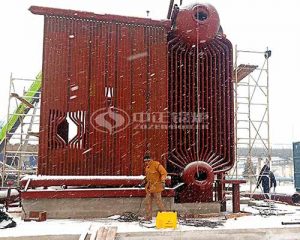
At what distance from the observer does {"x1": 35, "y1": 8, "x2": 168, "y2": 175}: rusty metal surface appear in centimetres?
1087

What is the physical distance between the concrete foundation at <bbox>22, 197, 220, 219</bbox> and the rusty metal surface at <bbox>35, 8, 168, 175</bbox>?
0.88 meters

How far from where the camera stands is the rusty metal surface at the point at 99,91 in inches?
428

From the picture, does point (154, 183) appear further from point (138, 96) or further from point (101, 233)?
point (138, 96)

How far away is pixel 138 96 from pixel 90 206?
3.46 m

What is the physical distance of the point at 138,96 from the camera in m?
11.5

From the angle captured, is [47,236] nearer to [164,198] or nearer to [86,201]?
[86,201]

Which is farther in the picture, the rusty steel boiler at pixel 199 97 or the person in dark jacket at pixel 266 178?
the person in dark jacket at pixel 266 178

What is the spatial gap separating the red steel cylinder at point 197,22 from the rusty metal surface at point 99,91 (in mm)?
700

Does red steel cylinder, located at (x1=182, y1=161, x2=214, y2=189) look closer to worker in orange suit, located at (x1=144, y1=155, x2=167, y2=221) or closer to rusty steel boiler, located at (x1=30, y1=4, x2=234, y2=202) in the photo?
rusty steel boiler, located at (x1=30, y1=4, x2=234, y2=202)

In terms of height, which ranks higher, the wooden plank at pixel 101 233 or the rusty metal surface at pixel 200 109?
the rusty metal surface at pixel 200 109

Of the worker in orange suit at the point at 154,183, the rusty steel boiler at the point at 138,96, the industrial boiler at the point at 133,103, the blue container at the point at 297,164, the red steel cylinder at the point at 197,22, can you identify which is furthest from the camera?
the blue container at the point at 297,164

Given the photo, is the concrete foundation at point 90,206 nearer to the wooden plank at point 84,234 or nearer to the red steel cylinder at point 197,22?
the wooden plank at point 84,234

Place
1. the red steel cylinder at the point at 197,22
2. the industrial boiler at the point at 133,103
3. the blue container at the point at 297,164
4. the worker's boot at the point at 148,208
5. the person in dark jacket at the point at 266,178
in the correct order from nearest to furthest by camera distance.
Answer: the worker's boot at the point at 148,208 < the industrial boiler at the point at 133,103 < the red steel cylinder at the point at 197,22 < the person in dark jacket at the point at 266,178 < the blue container at the point at 297,164

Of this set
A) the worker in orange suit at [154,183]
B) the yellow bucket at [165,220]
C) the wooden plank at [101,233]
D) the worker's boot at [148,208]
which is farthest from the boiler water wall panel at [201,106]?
the wooden plank at [101,233]
